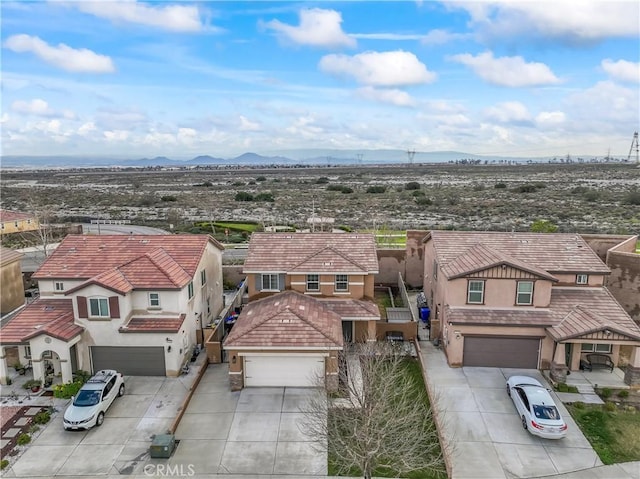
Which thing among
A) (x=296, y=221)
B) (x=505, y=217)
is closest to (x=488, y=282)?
(x=296, y=221)

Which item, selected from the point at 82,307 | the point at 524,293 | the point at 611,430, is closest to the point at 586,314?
the point at 524,293

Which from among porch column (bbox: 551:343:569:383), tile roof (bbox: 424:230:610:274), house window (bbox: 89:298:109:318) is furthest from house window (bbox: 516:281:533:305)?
house window (bbox: 89:298:109:318)

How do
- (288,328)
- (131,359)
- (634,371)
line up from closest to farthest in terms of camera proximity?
(634,371) < (288,328) < (131,359)

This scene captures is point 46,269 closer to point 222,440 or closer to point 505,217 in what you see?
point 222,440

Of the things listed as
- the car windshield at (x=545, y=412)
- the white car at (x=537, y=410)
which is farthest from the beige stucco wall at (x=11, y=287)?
the car windshield at (x=545, y=412)

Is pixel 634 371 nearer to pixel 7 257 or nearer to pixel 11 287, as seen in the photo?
pixel 11 287

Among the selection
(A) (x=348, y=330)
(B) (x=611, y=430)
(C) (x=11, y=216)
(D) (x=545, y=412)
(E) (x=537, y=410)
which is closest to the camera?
(D) (x=545, y=412)

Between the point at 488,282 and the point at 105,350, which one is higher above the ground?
the point at 488,282
